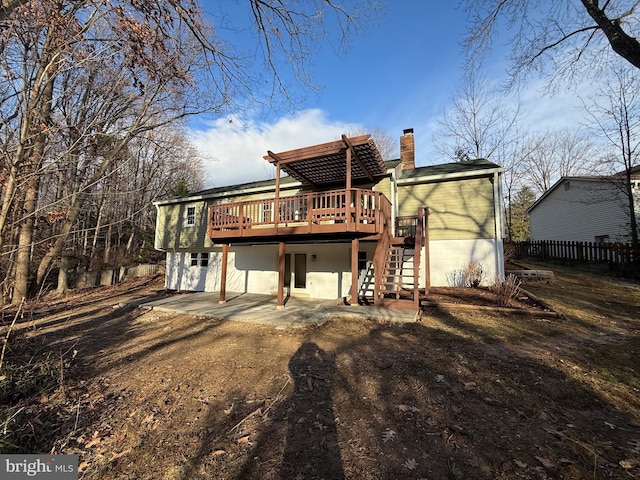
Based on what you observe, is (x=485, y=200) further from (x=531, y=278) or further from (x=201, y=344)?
(x=201, y=344)

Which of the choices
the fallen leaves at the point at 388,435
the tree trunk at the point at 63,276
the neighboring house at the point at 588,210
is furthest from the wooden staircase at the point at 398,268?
the tree trunk at the point at 63,276

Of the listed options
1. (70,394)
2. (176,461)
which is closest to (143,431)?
(176,461)

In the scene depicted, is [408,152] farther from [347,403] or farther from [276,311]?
[347,403]

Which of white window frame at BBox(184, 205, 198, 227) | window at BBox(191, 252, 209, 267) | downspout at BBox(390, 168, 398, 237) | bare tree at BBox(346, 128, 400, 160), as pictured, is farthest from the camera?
bare tree at BBox(346, 128, 400, 160)

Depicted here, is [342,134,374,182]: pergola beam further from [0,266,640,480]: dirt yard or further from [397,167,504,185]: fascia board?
[0,266,640,480]: dirt yard

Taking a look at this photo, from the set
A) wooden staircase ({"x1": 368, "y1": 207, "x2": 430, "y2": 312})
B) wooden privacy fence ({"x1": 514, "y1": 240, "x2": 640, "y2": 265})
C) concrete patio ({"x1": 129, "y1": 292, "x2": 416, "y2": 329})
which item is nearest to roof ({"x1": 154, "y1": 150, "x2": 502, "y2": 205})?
wooden staircase ({"x1": 368, "y1": 207, "x2": 430, "y2": 312})

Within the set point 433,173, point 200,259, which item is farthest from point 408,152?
point 200,259

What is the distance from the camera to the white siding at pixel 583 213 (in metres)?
17.2

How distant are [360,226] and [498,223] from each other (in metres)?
5.46

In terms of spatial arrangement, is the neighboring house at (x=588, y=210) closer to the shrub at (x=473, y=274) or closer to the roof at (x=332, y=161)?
the shrub at (x=473, y=274)

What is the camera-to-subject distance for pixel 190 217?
15078 mm

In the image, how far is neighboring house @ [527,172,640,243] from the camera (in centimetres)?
1695

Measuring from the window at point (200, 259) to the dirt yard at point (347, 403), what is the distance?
802 centimetres

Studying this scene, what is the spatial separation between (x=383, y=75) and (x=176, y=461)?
405 inches
